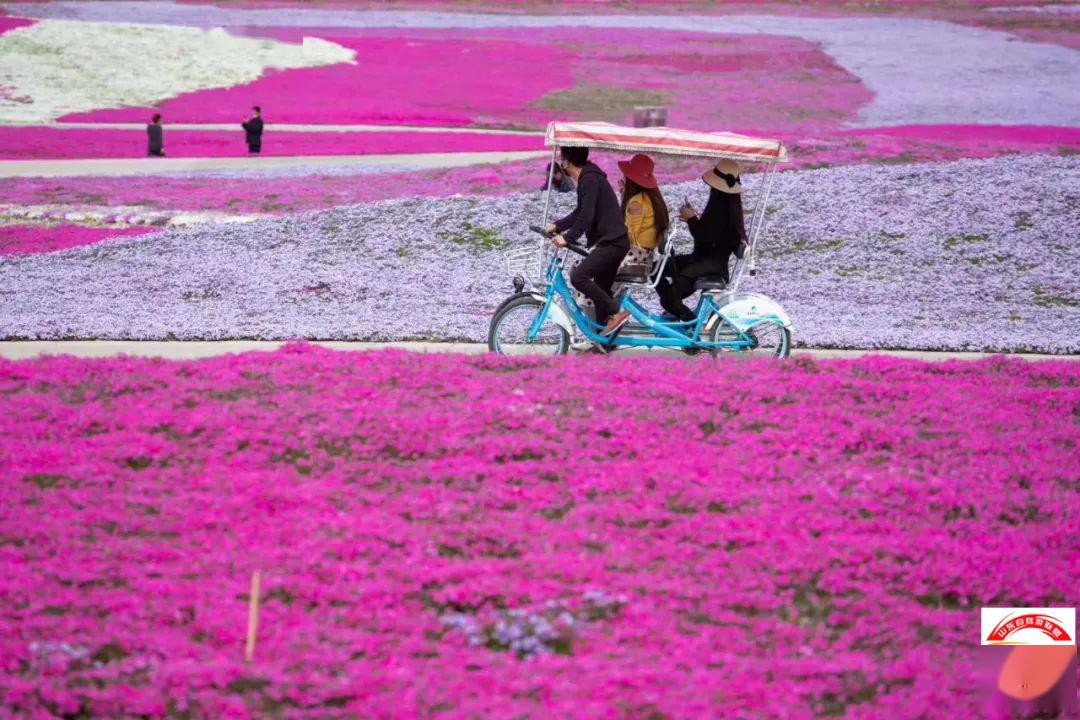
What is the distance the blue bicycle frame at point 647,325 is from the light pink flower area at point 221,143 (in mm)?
22281

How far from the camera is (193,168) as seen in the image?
101 ft

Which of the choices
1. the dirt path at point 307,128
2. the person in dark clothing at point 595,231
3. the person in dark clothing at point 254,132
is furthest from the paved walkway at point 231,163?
the person in dark clothing at point 595,231

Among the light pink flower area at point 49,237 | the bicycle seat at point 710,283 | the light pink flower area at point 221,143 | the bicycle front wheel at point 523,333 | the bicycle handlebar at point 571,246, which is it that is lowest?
the light pink flower area at point 49,237

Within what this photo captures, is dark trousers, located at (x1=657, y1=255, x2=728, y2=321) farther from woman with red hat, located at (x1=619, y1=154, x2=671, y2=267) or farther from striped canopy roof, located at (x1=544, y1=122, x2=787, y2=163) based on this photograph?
striped canopy roof, located at (x1=544, y1=122, x2=787, y2=163)

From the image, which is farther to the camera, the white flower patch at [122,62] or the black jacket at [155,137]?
the white flower patch at [122,62]

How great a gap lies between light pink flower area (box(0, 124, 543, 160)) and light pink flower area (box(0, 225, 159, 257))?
12353 mm

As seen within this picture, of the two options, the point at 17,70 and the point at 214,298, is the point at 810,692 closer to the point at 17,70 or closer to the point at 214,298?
the point at 214,298

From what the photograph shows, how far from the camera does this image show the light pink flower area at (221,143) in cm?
3384

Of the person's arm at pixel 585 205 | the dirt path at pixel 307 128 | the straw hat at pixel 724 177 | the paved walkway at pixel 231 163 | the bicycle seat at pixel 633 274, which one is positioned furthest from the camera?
the dirt path at pixel 307 128

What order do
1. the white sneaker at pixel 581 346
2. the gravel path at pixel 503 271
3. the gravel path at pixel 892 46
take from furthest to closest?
1. the gravel path at pixel 892 46
2. the gravel path at pixel 503 271
3. the white sneaker at pixel 581 346

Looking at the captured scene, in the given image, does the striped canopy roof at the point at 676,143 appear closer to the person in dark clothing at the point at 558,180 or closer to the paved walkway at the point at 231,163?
the person in dark clothing at the point at 558,180

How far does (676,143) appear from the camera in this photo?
11.9 m

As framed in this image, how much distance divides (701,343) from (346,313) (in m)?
5.14

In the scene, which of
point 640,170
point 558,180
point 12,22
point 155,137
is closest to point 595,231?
point 640,170
